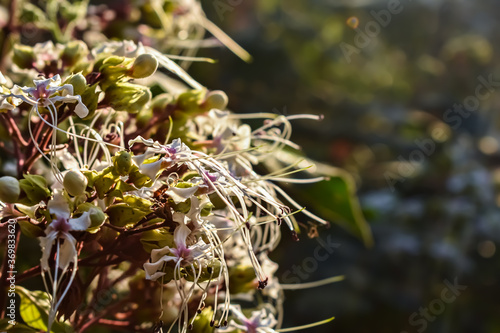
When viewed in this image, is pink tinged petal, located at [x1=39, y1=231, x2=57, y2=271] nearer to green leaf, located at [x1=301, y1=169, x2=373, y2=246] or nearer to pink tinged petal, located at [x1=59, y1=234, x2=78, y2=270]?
A: pink tinged petal, located at [x1=59, y1=234, x2=78, y2=270]

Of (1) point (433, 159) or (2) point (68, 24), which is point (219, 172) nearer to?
(2) point (68, 24)

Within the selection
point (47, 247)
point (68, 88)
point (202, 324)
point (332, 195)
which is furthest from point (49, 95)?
point (332, 195)

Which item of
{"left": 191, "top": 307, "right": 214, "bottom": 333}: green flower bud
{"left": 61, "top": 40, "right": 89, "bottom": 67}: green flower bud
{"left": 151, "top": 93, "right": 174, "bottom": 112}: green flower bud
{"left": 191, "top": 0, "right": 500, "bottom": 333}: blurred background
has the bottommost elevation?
{"left": 191, "top": 0, "right": 500, "bottom": 333}: blurred background

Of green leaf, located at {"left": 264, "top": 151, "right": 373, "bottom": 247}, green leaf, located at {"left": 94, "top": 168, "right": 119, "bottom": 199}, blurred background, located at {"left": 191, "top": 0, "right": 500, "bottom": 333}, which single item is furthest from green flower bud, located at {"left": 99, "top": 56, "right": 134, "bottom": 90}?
blurred background, located at {"left": 191, "top": 0, "right": 500, "bottom": 333}

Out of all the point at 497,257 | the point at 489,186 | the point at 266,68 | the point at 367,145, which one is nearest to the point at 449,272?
the point at 497,257

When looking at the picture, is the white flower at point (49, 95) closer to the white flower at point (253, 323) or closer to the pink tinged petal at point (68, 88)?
the pink tinged petal at point (68, 88)
